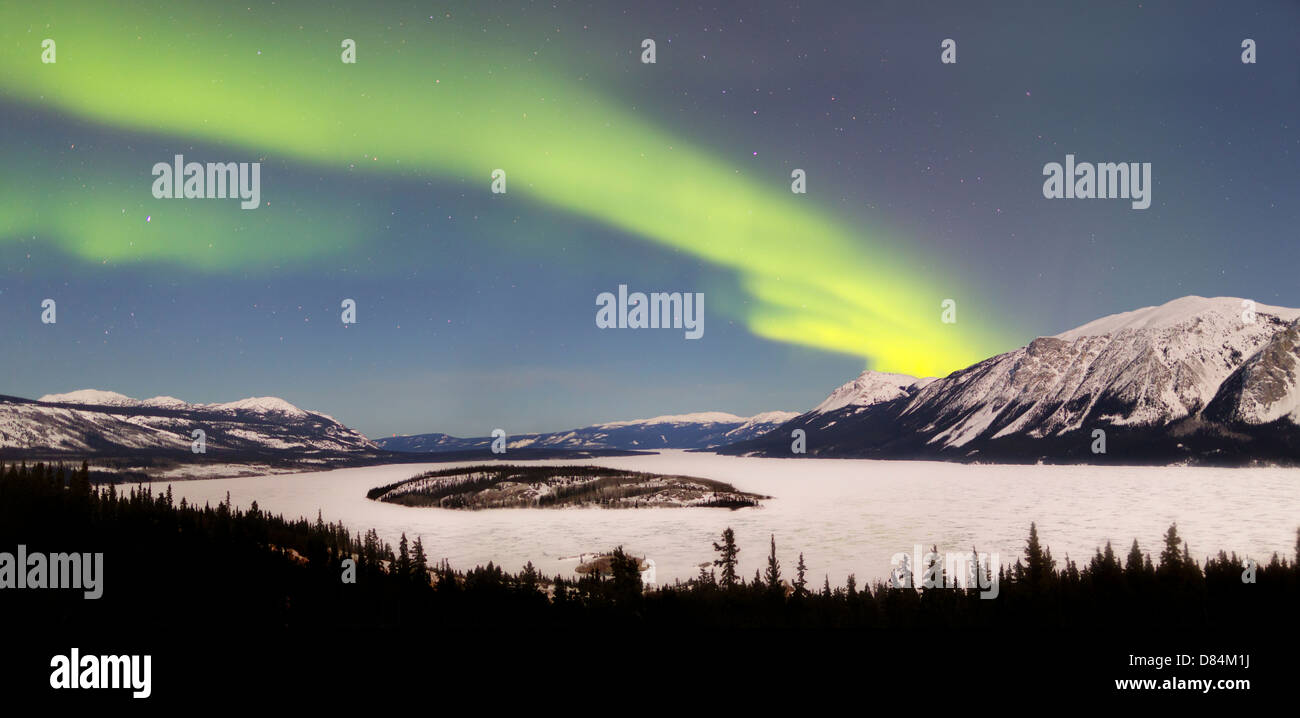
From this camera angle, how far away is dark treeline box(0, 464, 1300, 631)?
45406 mm

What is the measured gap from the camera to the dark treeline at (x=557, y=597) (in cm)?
4541

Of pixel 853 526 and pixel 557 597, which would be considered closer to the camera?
pixel 557 597

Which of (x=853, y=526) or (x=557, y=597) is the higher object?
(x=557, y=597)

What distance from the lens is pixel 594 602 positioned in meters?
49.7

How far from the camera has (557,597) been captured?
53625mm

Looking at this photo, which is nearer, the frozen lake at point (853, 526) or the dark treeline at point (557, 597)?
the dark treeline at point (557, 597)

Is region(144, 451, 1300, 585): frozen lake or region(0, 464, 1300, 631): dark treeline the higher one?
region(0, 464, 1300, 631): dark treeline

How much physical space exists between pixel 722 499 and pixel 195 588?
140860mm

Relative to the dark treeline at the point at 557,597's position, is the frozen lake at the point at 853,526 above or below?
below
